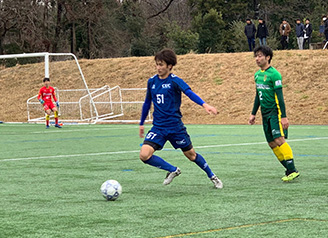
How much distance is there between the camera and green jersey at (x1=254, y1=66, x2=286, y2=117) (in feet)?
29.1

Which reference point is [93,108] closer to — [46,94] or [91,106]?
[91,106]

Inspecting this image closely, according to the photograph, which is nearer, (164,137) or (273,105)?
(164,137)

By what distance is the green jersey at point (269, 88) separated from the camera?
8869mm

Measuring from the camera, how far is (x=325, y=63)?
32594 mm

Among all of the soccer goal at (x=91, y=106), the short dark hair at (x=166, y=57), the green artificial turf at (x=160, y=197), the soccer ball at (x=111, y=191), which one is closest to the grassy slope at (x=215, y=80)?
the soccer goal at (x=91, y=106)

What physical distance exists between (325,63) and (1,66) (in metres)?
21.4

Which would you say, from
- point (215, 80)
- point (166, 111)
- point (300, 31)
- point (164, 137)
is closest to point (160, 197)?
point (164, 137)

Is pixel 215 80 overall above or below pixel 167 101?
below

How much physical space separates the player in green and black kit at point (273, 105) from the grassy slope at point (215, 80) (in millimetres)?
18072

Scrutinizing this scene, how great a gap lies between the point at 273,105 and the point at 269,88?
0.23m

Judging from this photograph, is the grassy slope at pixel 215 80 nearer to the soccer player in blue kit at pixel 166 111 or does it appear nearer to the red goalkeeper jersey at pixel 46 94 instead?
the red goalkeeper jersey at pixel 46 94

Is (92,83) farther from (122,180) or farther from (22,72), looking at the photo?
(122,180)

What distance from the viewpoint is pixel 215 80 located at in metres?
34.5

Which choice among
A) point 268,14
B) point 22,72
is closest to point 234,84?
point 22,72
